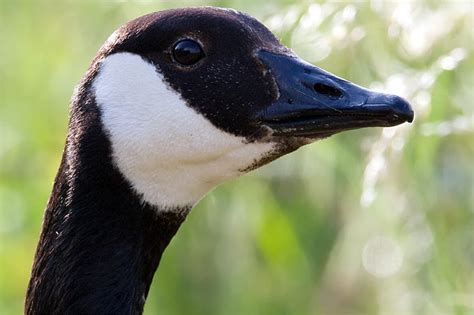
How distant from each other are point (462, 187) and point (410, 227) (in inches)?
9.6

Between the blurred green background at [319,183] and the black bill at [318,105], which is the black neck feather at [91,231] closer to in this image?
the black bill at [318,105]

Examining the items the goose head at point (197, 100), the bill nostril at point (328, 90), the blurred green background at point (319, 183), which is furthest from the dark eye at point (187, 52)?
the blurred green background at point (319, 183)

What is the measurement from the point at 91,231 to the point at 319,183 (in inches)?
79.3

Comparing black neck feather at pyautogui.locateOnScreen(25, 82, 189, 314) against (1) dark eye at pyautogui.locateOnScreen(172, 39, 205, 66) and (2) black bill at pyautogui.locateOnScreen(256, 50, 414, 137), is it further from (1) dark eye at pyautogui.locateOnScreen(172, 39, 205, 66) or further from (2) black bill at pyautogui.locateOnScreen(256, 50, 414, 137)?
(2) black bill at pyautogui.locateOnScreen(256, 50, 414, 137)

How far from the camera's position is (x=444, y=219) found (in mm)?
4004

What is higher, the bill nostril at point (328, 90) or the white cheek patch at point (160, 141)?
the white cheek patch at point (160, 141)

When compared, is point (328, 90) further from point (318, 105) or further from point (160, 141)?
point (160, 141)

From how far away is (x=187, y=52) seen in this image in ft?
9.36

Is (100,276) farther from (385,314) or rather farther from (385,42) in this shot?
(385,314)

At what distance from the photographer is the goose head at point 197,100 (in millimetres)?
2811

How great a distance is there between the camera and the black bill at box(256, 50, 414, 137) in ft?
8.87

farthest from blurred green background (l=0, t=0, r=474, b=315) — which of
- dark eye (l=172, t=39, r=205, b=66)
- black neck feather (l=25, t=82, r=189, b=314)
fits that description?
black neck feather (l=25, t=82, r=189, b=314)

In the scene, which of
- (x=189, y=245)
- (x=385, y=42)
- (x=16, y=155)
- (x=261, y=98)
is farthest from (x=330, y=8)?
(x=16, y=155)

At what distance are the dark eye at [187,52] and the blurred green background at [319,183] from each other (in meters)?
0.57
